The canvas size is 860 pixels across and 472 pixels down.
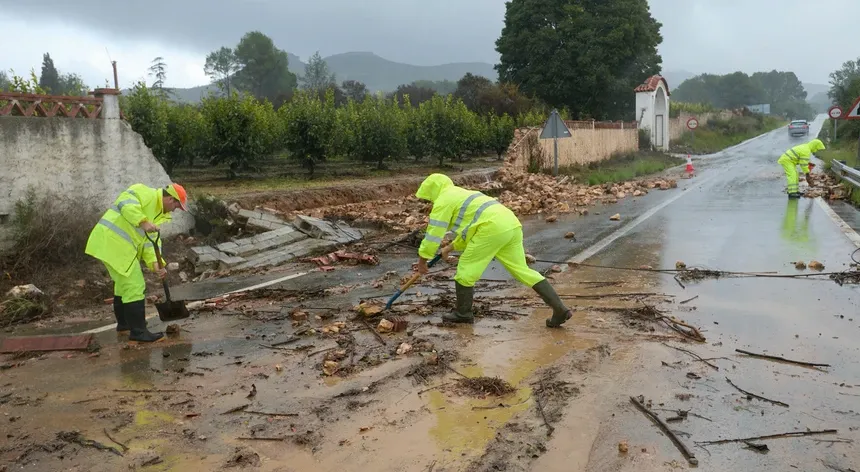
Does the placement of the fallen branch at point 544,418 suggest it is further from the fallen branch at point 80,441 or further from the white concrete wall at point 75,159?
the white concrete wall at point 75,159

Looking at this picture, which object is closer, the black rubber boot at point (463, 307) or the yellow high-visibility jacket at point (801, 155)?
the black rubber boot at point (463, 307)

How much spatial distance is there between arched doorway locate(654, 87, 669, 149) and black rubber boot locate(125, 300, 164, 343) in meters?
38.6

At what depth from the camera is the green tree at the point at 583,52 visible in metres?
38.5

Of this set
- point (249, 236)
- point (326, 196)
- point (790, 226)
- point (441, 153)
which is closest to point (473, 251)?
point (249, 236)

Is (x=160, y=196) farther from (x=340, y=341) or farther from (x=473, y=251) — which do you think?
(x=473, y=251)

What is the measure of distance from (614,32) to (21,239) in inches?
1403

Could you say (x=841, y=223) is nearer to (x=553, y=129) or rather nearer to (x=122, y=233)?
(x=553, y=129)

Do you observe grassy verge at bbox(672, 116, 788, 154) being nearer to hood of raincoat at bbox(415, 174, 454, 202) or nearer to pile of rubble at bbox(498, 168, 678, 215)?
pile of rubble at bbox(498, 168, 678, 215)

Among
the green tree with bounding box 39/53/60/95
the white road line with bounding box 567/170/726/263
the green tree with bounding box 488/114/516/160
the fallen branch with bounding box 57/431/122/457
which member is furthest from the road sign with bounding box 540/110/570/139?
the green tree with bounding box 39/53/60/95

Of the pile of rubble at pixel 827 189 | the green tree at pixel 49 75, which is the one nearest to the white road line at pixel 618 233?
the pile of rubble at pixel 827 189

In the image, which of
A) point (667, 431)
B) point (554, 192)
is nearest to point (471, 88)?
point (554, 192)

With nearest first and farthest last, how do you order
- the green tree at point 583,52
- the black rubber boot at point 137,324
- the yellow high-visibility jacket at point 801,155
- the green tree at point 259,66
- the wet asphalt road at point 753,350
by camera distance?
the wet asphalt road at point 753,350
the black rubber boot at point 137,324
the yellow high-visibility jacket at point 801,155
the green tree at point 583,52
the green tree at point 259,66

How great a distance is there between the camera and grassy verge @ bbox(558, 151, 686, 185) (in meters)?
23.8

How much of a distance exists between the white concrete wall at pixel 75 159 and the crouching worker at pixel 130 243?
3982 mm
